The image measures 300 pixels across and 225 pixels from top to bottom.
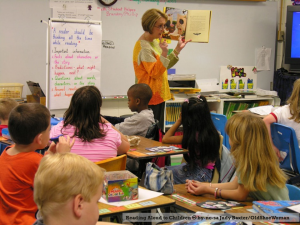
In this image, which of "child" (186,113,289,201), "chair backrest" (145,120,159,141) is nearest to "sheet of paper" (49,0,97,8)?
"chair backrest" (145,120,159,141)

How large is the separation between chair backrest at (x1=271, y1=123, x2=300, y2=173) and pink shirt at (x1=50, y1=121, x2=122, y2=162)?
1387mm

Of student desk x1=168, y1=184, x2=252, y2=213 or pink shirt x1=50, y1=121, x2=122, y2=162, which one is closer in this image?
student desk x1=168, y1=184, x2=252, y2=213

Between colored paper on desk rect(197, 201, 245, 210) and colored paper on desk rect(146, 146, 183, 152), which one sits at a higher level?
colored paper on desk rect(146, 146, 183, 152)

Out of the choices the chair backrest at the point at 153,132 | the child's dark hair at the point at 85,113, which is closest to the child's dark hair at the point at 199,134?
the chair backrest at the point at 153,132

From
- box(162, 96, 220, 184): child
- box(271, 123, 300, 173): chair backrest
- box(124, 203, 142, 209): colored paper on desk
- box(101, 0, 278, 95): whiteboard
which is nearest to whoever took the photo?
box(124, 203, 142, 209): colored paper on desk

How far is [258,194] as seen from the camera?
218 centimetres

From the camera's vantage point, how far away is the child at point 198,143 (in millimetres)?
2945

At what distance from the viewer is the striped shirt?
3.81 metres

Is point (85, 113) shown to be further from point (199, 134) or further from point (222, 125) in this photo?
point (222, 125)

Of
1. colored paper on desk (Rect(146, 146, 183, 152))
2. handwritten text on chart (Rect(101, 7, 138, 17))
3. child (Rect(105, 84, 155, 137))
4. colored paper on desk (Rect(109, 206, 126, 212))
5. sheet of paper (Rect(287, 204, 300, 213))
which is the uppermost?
handwritten text on chart (Rect(101, 7, 138, 17))

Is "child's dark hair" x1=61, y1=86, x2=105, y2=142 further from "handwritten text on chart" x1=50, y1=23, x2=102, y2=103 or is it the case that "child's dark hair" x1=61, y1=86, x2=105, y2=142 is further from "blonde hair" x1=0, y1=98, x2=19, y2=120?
"handwritten text on chart" x1=50, y1=23, x2=102, y2=103

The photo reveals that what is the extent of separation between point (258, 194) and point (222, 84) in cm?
399

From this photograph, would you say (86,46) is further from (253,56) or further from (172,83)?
(253,56)

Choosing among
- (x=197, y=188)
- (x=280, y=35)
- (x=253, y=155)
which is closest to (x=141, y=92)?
(x=197, y=188)
